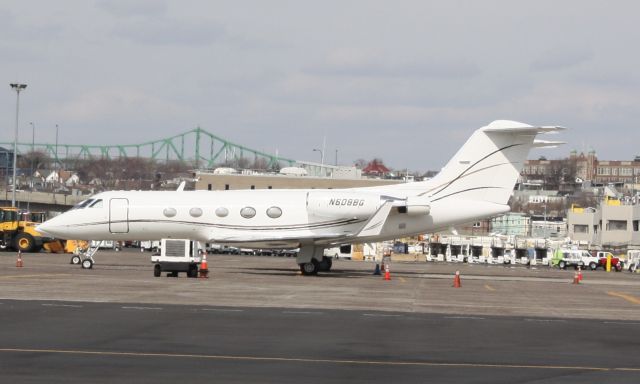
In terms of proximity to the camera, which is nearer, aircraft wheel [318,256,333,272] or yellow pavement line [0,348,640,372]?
yellow pavement line [0,348,640,372]

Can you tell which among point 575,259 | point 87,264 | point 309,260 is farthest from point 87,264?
point 575,259

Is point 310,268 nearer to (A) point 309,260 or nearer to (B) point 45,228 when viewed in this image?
(A) point 309,260

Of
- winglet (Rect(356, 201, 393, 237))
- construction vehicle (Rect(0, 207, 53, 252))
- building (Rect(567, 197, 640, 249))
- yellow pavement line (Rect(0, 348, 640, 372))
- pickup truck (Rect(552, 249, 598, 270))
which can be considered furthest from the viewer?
building (Rect(567, 197, 640, 249))

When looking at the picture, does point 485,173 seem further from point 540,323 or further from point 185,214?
point 540,323

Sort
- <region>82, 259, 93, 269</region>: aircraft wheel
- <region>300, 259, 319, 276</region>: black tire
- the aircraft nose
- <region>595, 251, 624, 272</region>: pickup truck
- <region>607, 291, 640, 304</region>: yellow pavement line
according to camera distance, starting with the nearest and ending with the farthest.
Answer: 1. <region>607, 291, 640, 304</region>: yellow pavement line
2. <region>300, 259, 319, 276</region>: black tire
3. <region>82, 259, 93, 269</region>: aircraft wheel
4. the aircraft nose
5. <region>595, 251, 624, 272</region>: pickup truck

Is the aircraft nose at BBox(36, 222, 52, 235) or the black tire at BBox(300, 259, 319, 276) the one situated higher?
the aircraft nose at BBox(36, 222, 52, 235)

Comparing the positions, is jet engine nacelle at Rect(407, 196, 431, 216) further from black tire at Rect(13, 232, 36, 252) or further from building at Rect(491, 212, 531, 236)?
building at Rect(491, 212, 531, 236)

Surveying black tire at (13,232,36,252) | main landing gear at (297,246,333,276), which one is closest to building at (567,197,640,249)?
black tire at (13,232,36,252)

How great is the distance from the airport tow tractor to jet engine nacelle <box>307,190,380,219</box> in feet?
19.6

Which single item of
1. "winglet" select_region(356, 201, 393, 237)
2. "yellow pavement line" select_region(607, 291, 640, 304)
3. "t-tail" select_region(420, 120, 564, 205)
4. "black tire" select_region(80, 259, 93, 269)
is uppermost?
"t-tail" select_region(420, 120, 564, 205)

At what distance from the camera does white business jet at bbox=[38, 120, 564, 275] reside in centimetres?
4425

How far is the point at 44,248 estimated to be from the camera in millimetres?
73500

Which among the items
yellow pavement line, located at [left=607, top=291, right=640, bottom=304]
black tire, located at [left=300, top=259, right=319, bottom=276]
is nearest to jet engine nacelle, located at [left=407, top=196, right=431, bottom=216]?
black tire, located at [left=300, top=259, right=319, bottom=276]

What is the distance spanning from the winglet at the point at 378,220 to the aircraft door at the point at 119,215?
9803 mm
